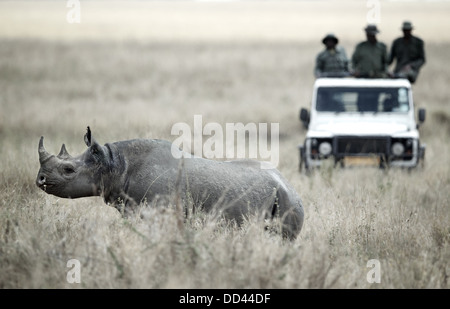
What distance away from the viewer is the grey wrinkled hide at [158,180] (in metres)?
6.61

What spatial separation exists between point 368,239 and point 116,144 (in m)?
2.58

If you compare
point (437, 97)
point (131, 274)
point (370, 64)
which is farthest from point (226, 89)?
point (131, 274)

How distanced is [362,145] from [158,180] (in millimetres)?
5665

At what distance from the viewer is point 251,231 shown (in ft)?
20.0

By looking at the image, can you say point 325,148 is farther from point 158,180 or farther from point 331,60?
point 158,180

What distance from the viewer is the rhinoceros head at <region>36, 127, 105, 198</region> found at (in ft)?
21.4

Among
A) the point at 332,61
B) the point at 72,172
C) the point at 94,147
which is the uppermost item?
the point at 332,61

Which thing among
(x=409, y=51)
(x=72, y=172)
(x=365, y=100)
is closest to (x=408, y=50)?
(x=409, y=51)

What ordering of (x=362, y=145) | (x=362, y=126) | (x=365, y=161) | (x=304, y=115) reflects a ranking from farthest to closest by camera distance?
(x=304, y=115)
(x=362, y=126)
(x=362, y=145)
(x=365, y=161)

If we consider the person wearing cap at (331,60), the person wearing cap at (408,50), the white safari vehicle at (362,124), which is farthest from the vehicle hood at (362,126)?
the person wearing cap at (331,60)

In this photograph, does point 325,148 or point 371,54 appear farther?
point 371,54

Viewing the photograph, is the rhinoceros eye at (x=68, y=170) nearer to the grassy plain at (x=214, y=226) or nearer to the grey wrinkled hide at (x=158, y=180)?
the grey wrinkled hide at (x=158, y=180)

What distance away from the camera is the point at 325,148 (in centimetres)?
1177
